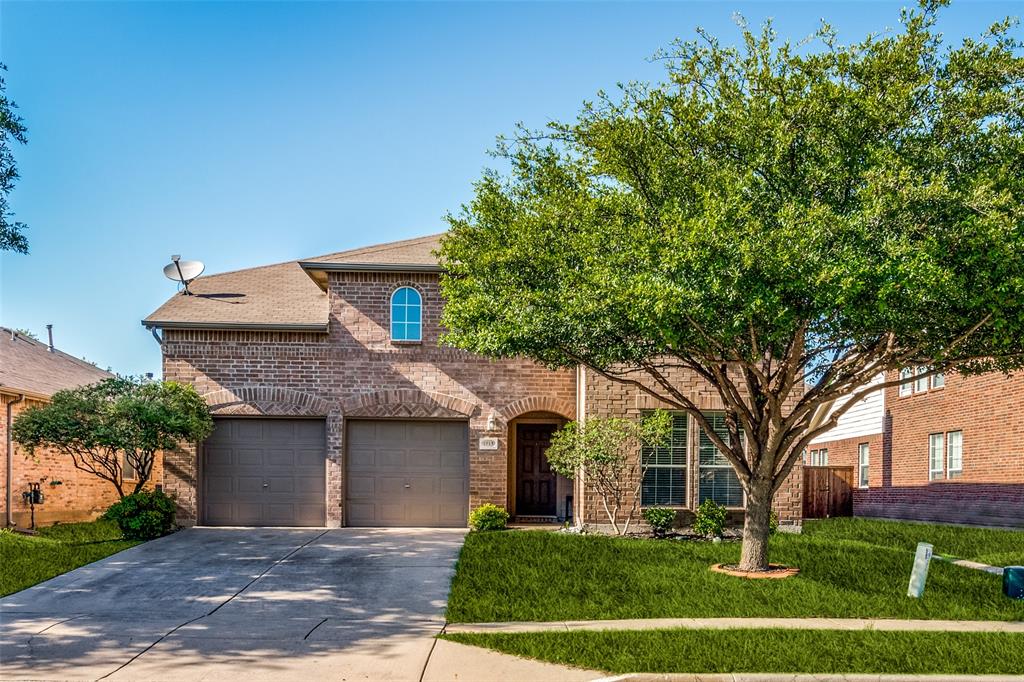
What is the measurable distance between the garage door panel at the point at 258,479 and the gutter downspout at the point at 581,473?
5296mm

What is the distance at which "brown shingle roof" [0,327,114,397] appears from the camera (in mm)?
20547

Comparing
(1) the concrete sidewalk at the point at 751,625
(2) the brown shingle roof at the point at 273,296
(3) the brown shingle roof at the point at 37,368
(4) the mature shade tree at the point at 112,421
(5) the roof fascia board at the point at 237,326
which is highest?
(2) the brown shingle roof at the point at 273,296

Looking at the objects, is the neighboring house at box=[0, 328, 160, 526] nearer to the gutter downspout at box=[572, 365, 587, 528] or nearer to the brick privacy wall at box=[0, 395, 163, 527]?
the brick privacy wall at box=[0, 395, 163, 527]

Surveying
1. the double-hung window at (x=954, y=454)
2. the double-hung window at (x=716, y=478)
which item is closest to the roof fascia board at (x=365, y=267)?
the double-hung window at (x=716, y=478)

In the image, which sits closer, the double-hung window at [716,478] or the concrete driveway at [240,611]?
the concrete driveway at [240,611]

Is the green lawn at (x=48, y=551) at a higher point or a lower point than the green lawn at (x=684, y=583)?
lower

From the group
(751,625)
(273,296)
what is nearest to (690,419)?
(751,625)

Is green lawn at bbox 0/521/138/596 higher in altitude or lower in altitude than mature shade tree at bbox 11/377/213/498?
lower

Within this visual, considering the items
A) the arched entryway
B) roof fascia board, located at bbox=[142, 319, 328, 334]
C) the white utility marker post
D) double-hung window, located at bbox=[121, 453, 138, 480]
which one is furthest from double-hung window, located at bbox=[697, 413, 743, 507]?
double-hung window, located at bbox=[121, 453, 138, 480]

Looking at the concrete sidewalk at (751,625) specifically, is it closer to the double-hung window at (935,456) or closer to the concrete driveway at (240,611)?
the concrete driveway at (240,611)

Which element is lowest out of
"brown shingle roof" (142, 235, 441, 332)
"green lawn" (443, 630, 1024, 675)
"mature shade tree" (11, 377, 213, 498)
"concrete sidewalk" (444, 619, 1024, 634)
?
"concrete sidewalk" (444, 619, 1024, 634)

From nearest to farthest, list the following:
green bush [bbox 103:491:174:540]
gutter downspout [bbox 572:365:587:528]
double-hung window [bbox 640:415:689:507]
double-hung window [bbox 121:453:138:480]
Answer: green bush [bbox 103:491:174:540] → gutter downspout [bbox 572:365:587:528] → double-hung window [bbox 640:415:689:507] → double-hung window [bbox 121:453:138:480]

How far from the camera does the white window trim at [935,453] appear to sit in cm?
2519

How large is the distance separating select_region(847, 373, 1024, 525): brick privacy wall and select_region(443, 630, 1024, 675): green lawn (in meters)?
12.5
